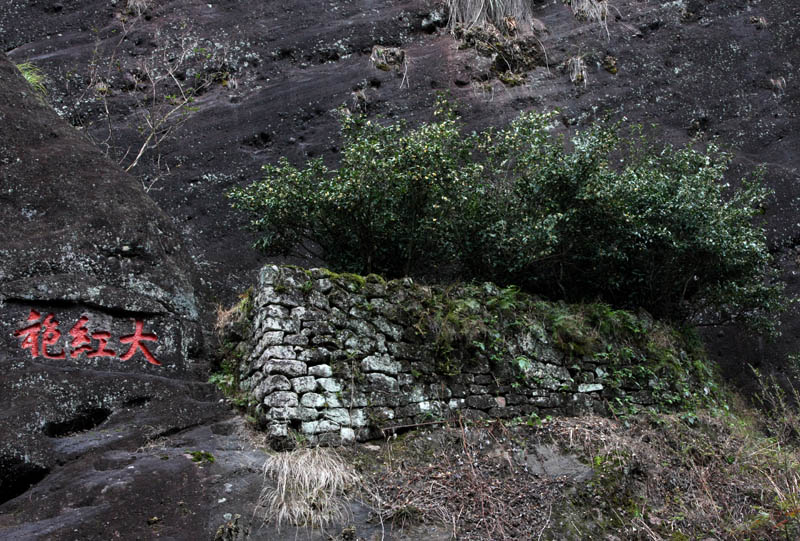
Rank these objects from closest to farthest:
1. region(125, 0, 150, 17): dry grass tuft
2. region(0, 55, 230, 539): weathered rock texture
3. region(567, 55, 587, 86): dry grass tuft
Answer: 1. region(0, 55, 230, 539): weathered rock texture
2. region(567, 55, 587, 86): dry grass tuft
3. region(125, 0, 150, 17): dry grass tuft

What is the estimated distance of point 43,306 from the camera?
550 centimetres

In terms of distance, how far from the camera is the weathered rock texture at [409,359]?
5613 mm

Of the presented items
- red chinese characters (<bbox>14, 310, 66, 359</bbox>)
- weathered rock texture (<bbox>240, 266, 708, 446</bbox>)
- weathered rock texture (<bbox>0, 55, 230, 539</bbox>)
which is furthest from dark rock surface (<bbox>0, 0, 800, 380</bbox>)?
red chinese characters (<bbox>14, 310, 66, 359</bbox>)

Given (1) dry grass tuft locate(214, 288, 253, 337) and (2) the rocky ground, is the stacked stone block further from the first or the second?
(2) the rocky ground

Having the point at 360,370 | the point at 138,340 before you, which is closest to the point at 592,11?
the point at 360,370

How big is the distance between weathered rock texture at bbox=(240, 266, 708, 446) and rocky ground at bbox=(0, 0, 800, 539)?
700 mm

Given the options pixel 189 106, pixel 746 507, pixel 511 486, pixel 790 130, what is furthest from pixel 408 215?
pixel 790 130

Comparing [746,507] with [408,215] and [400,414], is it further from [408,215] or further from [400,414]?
[408,215]

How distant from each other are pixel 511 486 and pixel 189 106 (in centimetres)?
787

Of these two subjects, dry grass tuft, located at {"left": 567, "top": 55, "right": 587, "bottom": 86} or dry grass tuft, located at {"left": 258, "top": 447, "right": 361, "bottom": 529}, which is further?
dry grass tuft, located at {"left": 567, "top": 55, "right": 587, "bottom": 86}

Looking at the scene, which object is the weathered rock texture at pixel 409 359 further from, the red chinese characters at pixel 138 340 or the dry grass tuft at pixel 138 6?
the dry grass tuft at pixel 138 6

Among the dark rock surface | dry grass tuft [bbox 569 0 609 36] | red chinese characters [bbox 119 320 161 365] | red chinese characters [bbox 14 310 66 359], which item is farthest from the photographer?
dry grass tuft [bbox 569 0 609 36]

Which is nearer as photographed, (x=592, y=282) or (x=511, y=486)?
(x=511, y=486)

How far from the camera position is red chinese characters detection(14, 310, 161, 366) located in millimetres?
5340
